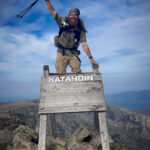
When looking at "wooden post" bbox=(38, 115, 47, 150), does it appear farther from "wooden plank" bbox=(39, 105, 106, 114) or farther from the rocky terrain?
the rocky terrain

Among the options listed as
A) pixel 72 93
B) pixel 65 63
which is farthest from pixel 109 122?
pixel 72 93

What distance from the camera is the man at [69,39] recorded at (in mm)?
5633

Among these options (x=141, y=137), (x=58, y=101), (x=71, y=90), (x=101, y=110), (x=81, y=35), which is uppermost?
(x=81, y=35)

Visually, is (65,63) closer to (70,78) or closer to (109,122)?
(70,78)

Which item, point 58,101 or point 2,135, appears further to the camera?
point 2,135

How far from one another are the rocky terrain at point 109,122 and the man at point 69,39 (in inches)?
230

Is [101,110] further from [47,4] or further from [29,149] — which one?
[47,4]

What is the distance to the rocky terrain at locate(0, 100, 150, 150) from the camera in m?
36.8

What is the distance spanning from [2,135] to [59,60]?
16.4ft

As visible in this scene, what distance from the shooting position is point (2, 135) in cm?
649

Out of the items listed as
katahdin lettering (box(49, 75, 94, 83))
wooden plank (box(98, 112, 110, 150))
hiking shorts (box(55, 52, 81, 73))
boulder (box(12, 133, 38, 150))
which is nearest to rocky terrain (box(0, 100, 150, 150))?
boulder (box(12, 133, 38, 150))

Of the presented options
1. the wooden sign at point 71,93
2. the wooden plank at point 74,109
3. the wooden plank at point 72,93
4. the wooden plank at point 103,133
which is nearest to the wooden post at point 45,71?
the wooden sign at point 71,93

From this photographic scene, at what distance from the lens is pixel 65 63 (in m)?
6.12

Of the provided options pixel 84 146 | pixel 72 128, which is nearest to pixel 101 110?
pixel 84 146
